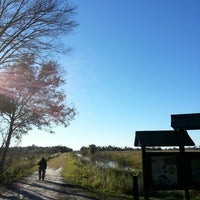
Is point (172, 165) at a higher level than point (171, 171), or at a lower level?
higher

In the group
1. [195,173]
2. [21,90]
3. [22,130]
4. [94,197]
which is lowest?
[94,197]

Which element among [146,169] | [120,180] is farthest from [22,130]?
[146,169]

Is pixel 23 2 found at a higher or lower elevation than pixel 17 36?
higher

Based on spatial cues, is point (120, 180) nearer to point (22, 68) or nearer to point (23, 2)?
point (22, 68)

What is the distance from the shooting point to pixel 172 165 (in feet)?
39.5

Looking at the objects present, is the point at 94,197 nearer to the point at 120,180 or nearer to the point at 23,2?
the point at 120,180

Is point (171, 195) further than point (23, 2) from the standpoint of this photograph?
Yes

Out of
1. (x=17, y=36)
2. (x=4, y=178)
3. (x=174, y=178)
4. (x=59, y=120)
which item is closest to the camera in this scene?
(x=174, y=178)

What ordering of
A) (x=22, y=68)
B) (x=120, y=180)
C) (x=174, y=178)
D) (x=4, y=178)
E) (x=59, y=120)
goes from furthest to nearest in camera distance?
(x=59, y=120), (x=4, y=178), (x=22, y=68), (x=120, y=180), (x=174, y=178)

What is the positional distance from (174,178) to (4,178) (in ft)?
47.4

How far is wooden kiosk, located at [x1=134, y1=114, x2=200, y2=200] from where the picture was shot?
1188 cm

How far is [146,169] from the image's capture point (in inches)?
471

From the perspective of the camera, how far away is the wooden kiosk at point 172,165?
11.9 metres

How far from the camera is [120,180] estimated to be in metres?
18.9
